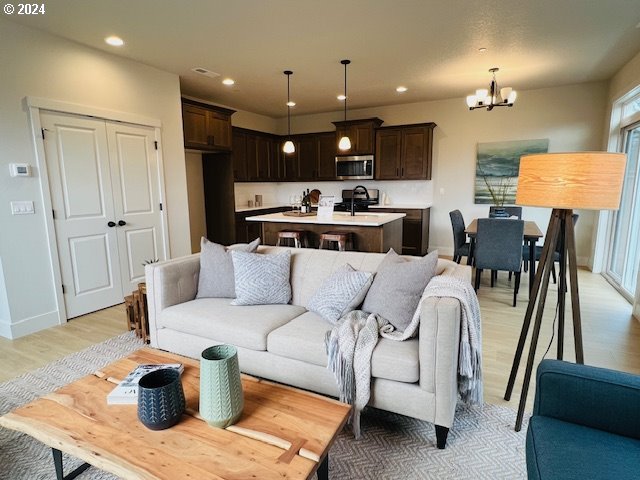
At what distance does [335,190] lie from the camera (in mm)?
7246

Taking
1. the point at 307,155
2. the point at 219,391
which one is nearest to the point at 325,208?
the point at 307,155

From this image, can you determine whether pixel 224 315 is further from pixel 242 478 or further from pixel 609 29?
pixel 609 29

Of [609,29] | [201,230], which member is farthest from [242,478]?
[201,230]

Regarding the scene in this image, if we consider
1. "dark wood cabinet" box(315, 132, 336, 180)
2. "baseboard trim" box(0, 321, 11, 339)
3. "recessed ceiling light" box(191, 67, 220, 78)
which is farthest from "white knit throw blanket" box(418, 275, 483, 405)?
"dark wood cabinet" box(315, 132, 336, 180)

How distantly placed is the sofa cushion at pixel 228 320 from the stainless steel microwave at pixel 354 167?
456 cm

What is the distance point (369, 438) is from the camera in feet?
5.97

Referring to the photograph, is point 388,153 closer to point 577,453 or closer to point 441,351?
point 441,351

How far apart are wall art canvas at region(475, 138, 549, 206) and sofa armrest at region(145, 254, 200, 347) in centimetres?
516

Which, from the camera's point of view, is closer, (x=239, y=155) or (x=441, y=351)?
(x=441, y=351)

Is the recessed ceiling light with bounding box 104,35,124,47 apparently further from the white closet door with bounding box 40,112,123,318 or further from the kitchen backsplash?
the kitchen backsplash

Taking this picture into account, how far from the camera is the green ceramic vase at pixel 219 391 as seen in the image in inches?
48.3

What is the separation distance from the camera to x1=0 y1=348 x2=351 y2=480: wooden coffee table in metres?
1.10

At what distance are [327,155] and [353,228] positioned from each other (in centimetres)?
295

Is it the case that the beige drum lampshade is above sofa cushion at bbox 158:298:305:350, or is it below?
above
